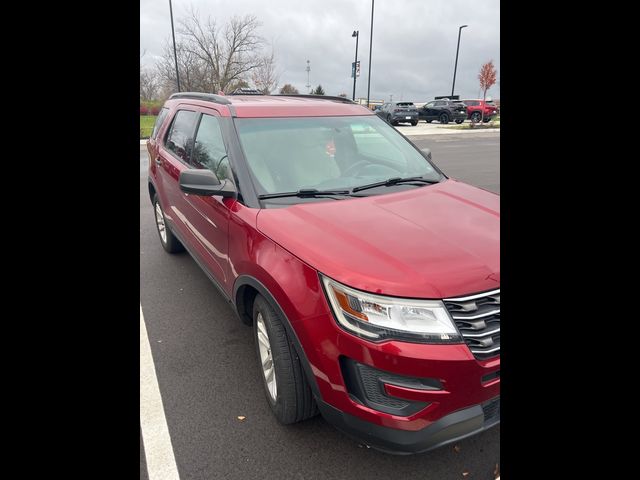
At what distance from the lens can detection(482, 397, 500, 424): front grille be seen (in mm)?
1799

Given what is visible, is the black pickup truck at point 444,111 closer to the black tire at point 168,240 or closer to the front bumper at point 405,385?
the black tire at point 168,240

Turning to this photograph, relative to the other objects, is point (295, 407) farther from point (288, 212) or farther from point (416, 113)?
point (416, 113)

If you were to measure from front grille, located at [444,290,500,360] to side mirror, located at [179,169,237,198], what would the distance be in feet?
4.97

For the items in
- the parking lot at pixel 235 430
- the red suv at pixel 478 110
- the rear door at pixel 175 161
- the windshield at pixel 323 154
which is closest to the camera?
the parking lot at pixel 235 430

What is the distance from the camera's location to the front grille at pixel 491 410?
1799mm

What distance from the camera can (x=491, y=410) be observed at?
1823 mm

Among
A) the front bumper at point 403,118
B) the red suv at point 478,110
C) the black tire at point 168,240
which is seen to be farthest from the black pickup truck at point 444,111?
the black tire at point 168,240

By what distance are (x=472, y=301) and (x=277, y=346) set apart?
100cm

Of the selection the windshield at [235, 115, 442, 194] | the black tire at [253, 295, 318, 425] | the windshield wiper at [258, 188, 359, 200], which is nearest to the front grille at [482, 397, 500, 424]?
the black tire at [253, 295, 318, 425]

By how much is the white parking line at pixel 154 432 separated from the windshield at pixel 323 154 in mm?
1462

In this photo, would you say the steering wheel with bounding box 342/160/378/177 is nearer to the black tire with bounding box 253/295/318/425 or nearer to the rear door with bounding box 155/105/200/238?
the black tire with bounding box 253/295/318/425
